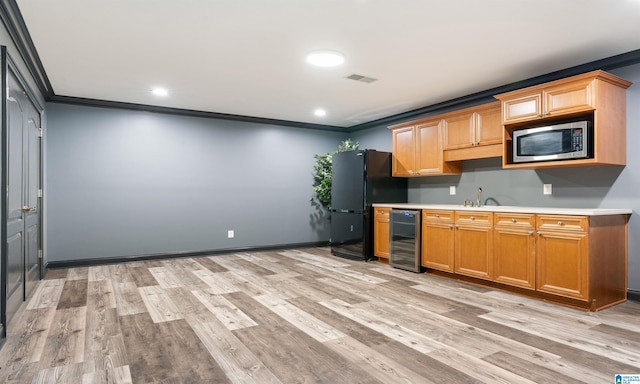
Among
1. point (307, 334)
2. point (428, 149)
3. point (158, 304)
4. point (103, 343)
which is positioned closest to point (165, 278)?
point (158, 304)

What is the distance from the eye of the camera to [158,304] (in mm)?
Answer: 3314

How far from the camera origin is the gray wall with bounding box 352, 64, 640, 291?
3.36 meters

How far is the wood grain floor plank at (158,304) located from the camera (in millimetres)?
2963

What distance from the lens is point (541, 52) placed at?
334cm

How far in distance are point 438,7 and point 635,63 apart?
2204 mm

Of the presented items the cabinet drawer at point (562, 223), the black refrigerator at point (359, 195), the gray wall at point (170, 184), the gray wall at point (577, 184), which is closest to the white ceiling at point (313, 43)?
the gray wall at point (170, 184)

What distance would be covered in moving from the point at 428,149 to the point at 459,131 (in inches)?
20.1

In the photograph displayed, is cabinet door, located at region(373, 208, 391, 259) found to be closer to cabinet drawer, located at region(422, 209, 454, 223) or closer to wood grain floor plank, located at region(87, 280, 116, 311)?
cabinet drawer, located at region(422, 209, 454, 223)

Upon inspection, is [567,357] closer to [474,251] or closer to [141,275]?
[474,251]

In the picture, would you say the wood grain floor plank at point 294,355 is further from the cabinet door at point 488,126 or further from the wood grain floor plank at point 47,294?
the cabinet door at point 488,126

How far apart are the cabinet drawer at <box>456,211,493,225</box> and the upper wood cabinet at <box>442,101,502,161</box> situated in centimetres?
79

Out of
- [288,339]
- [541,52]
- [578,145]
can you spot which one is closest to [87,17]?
[288,339]

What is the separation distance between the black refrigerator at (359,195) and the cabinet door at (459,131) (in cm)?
107

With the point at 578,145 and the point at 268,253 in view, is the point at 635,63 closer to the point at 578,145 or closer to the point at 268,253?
the point at 578,145
